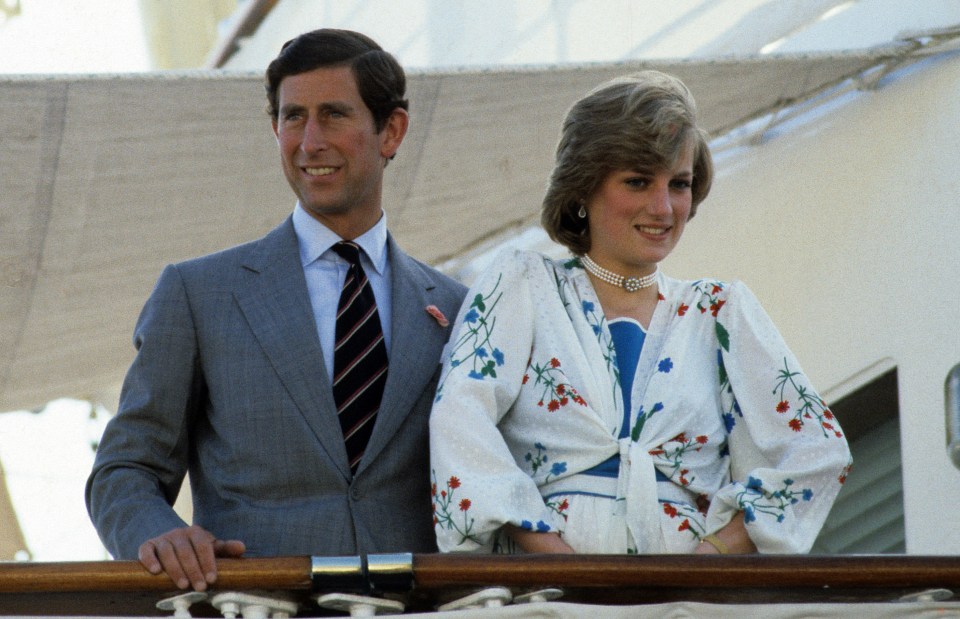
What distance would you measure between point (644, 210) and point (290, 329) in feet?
2.11

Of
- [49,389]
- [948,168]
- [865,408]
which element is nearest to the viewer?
[948,168]

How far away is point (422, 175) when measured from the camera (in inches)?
237

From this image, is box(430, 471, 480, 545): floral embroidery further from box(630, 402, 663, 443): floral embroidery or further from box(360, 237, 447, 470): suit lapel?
box(630, 402, 663, 443): floral embroidery

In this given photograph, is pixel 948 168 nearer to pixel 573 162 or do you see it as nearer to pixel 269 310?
pixel 573 162

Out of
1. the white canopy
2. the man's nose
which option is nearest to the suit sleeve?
the man's nose

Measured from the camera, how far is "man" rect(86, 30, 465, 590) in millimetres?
2971

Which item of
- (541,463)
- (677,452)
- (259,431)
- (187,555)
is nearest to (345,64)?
(259,431)

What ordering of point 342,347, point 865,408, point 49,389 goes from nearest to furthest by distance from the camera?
point 342,347 < point 865,408 < point 49,389

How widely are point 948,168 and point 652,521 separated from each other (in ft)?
9.17

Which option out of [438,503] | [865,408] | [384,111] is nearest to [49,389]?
[865,408]

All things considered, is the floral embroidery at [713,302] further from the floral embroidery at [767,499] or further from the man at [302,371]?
the man at [302,371]

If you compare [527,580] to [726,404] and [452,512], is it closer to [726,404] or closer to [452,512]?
[452,512]

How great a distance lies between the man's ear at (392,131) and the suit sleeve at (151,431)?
18.8 inches

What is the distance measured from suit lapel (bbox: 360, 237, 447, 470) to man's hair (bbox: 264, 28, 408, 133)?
0.26 m
